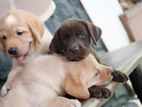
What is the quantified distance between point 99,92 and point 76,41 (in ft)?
0.39

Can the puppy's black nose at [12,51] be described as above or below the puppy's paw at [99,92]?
above

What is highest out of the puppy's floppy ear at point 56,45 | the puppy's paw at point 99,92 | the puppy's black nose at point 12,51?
the puppy's black nose at point 12,51

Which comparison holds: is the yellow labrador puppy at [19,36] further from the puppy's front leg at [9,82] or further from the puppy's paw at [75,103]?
the puppy's paw at [75,103]

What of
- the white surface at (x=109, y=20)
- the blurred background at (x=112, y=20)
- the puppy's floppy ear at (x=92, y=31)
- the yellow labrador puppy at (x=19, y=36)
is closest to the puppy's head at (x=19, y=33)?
the yellow labrador puppy at (x=19, y=36)

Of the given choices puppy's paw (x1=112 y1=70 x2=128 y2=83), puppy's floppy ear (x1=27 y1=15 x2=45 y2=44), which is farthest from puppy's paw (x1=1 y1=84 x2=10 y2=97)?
puppy's paw (x1=112 y1=70 x2=128 y2=83)

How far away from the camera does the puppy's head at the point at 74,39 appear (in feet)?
2.60

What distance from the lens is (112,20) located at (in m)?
2.20

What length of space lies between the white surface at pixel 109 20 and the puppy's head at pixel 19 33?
124 centimetres

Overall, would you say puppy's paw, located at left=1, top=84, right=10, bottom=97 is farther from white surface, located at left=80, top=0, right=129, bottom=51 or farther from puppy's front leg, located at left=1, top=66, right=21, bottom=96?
white surface, located at left=80, top=0, right=129, bottom=51

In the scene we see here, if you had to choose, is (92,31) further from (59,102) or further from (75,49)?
(59,102)

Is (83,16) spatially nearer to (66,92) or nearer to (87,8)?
(87,8)

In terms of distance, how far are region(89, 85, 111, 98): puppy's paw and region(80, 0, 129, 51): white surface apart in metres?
1.25

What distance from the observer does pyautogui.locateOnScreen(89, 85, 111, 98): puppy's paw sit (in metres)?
0.76

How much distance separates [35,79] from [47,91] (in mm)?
35
